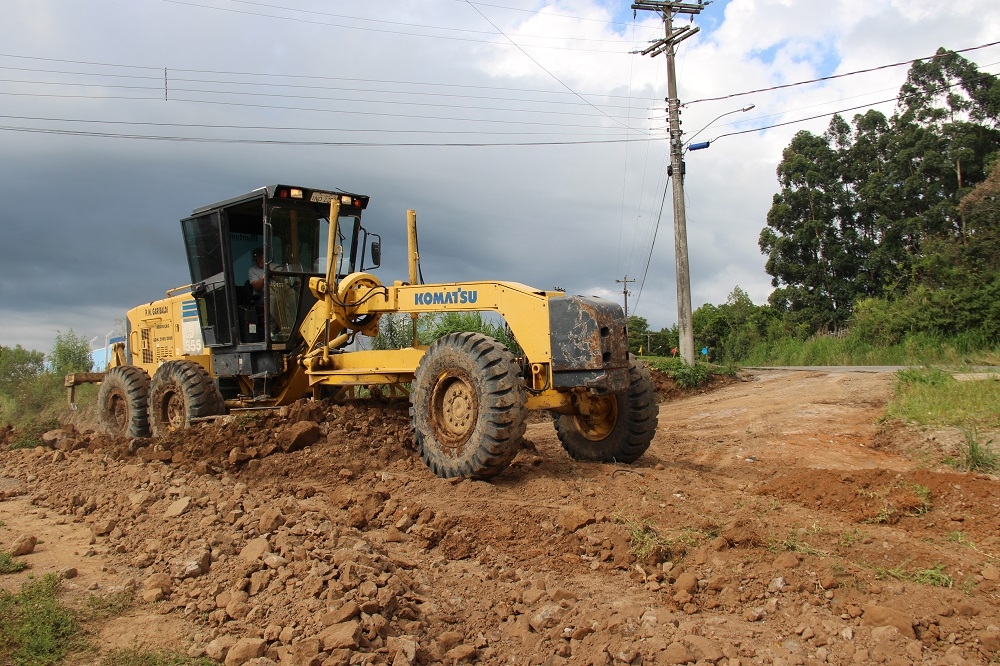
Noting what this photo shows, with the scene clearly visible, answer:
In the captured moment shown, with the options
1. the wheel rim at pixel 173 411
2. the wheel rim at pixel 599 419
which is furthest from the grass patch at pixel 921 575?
the wheel rim at pixel 173 411

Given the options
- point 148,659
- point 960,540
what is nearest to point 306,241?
point 148,659

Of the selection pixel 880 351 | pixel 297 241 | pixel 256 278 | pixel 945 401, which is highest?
pixel 297 241

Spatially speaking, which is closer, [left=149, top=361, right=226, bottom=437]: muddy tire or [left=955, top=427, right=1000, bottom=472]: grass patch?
[left=955, top=427, right=1000, bottom=472]: grass patch

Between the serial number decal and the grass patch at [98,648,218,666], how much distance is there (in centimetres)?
419

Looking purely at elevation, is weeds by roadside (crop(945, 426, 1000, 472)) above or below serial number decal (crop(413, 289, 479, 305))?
below

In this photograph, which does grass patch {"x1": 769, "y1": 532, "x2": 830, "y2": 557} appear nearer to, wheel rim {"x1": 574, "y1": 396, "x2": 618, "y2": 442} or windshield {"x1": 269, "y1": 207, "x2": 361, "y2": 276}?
wheel rim {"x1": 574, "y1": 396, "x2": 618, "y2": 442}

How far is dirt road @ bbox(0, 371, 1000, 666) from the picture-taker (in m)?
3.66

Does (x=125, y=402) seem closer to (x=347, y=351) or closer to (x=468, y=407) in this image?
(x=347, y=351)

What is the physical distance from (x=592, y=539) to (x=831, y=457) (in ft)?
17.4

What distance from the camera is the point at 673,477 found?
22.1 feet

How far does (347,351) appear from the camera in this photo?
9.19 m

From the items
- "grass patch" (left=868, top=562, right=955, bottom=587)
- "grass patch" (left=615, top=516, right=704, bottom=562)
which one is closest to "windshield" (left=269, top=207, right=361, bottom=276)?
"grass patch" (left=615, top=516, right=704, bottom=562)

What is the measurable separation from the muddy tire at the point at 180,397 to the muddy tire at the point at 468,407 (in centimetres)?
364

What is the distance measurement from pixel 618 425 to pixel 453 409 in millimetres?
1727
